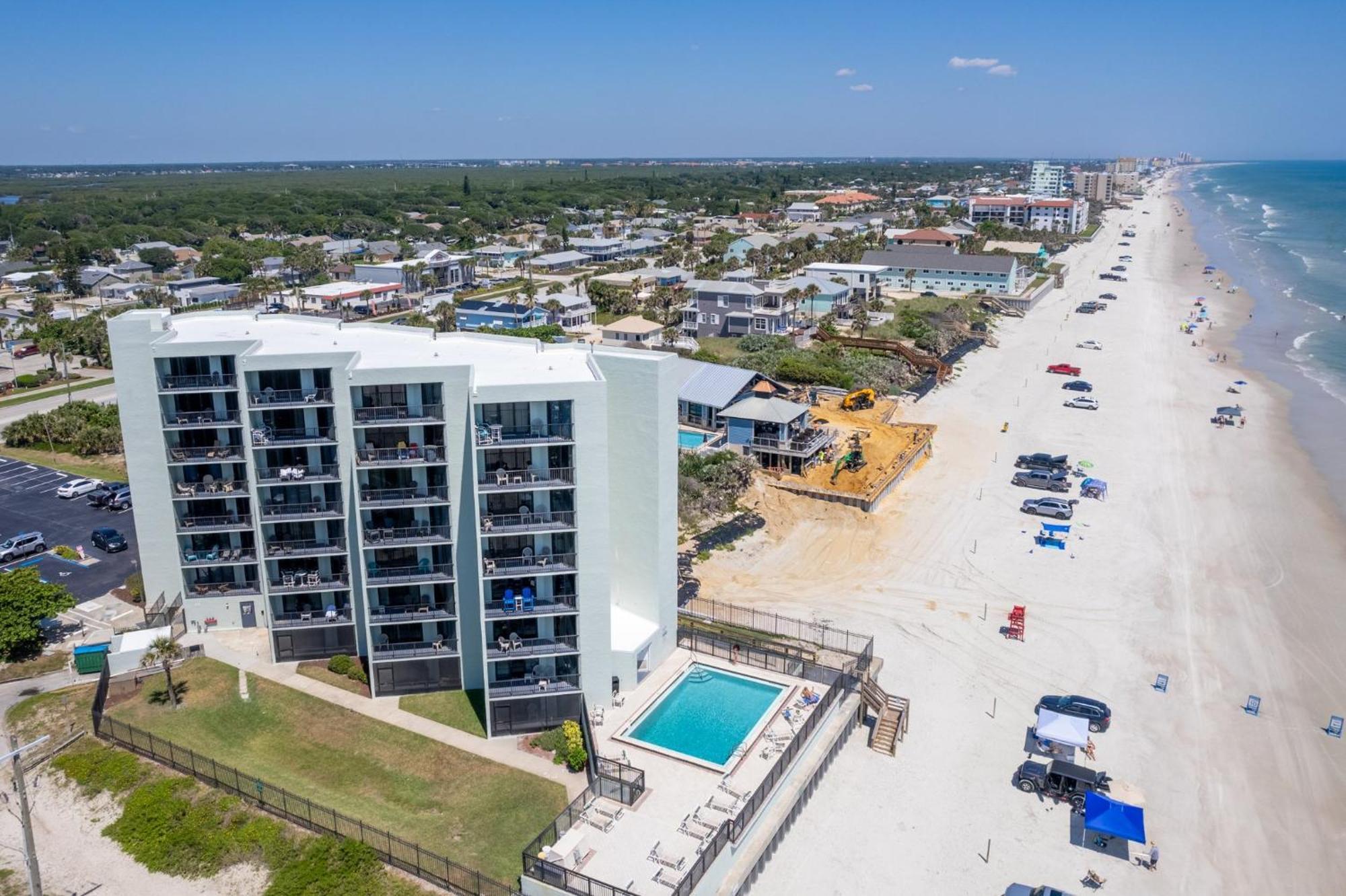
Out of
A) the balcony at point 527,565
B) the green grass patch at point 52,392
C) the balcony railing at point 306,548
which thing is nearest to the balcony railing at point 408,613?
the balcony at point 527,565

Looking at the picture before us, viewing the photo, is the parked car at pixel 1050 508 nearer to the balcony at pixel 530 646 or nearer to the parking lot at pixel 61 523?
the balcony at pixel 530 646

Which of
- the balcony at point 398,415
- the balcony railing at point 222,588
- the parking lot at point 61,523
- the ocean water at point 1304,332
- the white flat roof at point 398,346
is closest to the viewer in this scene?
the balcony at point 398,415

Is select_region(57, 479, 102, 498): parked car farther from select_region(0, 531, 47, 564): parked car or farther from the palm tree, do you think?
the palm tree

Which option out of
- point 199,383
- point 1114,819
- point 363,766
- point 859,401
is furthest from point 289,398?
point 859,401

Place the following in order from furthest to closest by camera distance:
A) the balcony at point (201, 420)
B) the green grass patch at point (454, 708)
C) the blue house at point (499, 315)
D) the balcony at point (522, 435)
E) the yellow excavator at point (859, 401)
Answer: the blue house at point (499, 315)
the yellow excavator at point (859, 401)
the balcony at point (201, 420)
the green grass patch at point (454, 708)
the balcony at point (522, 435)

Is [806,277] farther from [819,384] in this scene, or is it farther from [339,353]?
[339,353]

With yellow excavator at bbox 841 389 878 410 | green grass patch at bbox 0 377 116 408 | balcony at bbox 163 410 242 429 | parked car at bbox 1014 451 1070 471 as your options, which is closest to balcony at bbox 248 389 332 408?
balcony at bbox 163 410 242 429

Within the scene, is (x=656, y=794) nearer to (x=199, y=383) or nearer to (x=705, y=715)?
(x=705, y=715)
